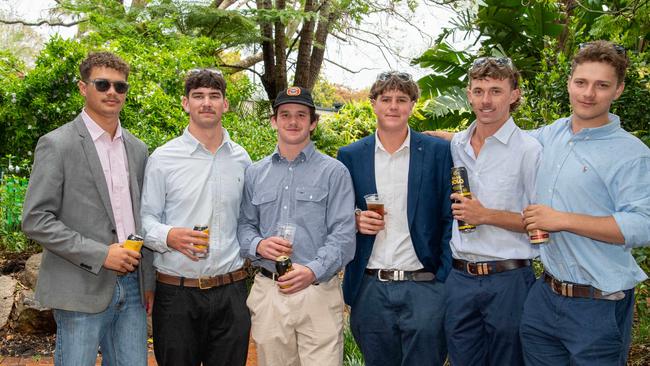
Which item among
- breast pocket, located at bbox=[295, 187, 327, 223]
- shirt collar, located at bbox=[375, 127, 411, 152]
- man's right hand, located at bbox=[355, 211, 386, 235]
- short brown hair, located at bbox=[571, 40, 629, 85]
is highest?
short brown hair, located at bbox=[571, 40, 629, 85]

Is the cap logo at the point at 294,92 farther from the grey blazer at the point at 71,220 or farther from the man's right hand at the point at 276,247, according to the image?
the grey blazer at the point at 71,220

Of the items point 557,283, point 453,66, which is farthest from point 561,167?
point 453,66

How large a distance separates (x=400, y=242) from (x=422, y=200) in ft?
1.05

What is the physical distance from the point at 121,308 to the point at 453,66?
25.0 ft

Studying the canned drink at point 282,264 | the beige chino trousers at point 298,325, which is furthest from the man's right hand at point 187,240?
the beige chino trousers at point 298,325

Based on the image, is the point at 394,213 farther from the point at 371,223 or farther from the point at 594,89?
the point at 594,89

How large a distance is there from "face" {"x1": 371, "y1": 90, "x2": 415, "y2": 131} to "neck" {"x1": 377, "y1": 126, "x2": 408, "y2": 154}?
0.03 meters

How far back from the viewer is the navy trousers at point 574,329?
135 inches

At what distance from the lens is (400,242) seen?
4.21 m

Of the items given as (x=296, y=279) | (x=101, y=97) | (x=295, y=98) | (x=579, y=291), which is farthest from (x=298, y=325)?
(x=101, y=97)

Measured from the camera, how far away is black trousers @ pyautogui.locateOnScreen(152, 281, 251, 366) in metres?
4.10

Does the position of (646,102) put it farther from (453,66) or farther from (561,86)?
(453,66)

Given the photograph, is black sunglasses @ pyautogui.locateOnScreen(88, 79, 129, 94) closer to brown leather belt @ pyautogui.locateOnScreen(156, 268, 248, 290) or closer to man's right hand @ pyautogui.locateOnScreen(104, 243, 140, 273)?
man's right hand @ pyautogui.locateOnScreen(104, 243, 140, 273)

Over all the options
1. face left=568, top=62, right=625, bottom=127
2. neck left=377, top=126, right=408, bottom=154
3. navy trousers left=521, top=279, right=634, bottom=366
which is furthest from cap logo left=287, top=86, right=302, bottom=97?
navy trousers left=521, top=279, right=634, bottom=366
